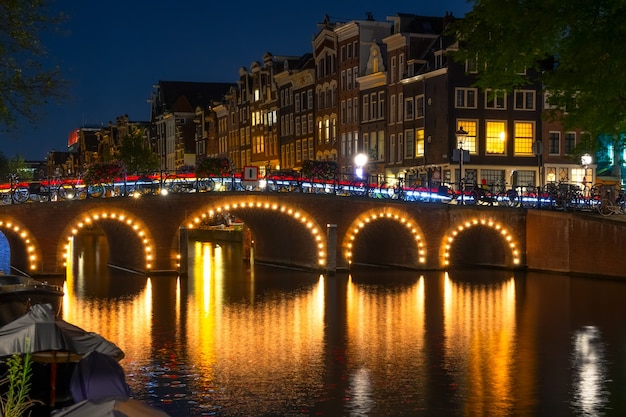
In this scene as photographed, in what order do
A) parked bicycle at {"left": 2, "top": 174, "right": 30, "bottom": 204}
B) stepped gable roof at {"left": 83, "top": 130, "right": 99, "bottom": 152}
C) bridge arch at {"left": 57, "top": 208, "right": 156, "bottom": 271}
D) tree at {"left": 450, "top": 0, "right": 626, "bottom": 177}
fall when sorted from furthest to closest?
stepped gable roof at {"left": 83, "top": 130, "right": 99, "bottom": 152}
bridge arch at {"left": 57, "top": 208, "right": 156, "bottom": 271}
parked bicycle at {"left": 2, "top": 174, "right": 30, "bottom": 204}
tree at {"left": 450, "top": 0, "right": 626, "bottom": 177}

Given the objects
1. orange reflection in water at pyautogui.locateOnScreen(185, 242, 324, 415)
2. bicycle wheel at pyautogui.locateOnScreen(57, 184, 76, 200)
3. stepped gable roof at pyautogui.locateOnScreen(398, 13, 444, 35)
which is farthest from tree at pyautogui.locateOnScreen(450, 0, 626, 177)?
stepped gable roof at pyautogui.locateOnScreen(398, 13, 444, 35)

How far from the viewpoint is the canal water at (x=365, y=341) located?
20.6 meters

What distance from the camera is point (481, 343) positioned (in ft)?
92.0

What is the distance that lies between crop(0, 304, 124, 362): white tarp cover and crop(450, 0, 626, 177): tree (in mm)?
10018

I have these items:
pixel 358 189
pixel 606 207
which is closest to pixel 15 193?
pixel 358 189

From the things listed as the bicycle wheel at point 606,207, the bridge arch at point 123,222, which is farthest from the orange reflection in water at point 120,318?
the bicycle wheel at point 606,207

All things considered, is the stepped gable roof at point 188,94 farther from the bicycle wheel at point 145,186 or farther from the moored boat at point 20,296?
the moored boat at point 20,296

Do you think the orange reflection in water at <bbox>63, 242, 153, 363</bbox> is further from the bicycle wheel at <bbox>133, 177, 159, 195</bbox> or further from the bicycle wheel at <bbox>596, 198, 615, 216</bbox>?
the bicycle wheel at <bbox>596, 198, 615, 216</bbox>

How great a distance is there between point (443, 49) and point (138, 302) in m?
32.2

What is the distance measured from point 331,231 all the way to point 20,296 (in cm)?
2691

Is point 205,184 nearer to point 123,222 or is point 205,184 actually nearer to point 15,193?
point 123,222

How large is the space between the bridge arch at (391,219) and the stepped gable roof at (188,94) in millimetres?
67665

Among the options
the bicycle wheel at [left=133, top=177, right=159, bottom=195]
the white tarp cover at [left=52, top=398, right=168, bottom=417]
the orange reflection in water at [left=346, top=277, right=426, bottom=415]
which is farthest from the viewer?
the bicycle wheel at [left=133, top=177, right=159, bottom=195]

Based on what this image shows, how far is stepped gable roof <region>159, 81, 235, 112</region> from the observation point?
11525cm
